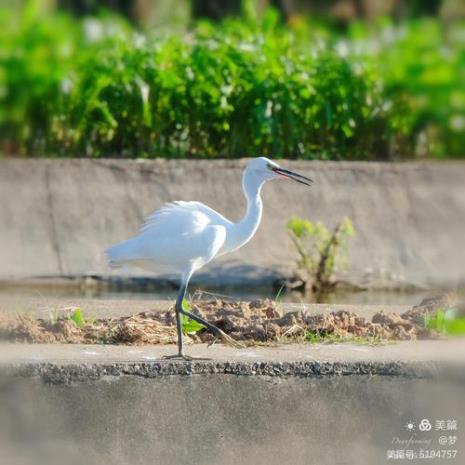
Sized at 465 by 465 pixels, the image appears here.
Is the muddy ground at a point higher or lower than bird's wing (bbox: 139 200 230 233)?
lower

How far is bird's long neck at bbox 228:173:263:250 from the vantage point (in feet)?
25.8

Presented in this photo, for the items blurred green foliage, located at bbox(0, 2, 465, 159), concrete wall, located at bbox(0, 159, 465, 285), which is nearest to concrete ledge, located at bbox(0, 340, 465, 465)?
concrete wall, located at bbox(0, 159, 465, 285)

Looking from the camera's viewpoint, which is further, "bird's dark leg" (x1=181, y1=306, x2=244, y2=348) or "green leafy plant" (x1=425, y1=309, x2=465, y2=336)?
"green leafy plant" (x1=425, y1=309, x2=465, y2=336)

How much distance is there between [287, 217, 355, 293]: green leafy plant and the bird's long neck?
7.16 feet

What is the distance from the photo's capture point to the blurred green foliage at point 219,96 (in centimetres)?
1146

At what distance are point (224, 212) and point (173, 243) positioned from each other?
347 cm

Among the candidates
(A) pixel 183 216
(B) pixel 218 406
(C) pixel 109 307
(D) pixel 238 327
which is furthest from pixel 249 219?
(B) pixel 218 406

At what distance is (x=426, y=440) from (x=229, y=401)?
0.98 meters

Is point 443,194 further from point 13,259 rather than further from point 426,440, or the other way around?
point 426,440

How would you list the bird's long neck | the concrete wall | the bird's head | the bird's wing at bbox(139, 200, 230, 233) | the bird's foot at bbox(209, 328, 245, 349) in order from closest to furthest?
the bird's foot at bbox(209, 328, 245, 349), the bird's wing at bbox(139, 200, 230, 233), the bird's long neck, the bird's head, the concrete wall

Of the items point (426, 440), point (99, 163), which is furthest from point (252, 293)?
point (426, 440)

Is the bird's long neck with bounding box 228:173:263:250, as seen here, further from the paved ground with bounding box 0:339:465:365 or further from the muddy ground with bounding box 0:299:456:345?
the paved ground with bounding box 0:339:465:365

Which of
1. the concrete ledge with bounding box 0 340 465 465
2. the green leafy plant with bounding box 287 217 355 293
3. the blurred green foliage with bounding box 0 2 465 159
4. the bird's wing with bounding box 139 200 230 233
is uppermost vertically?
the blurred green foliage with bounding box 0 2 465 159

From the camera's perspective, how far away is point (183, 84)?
1162 cm
